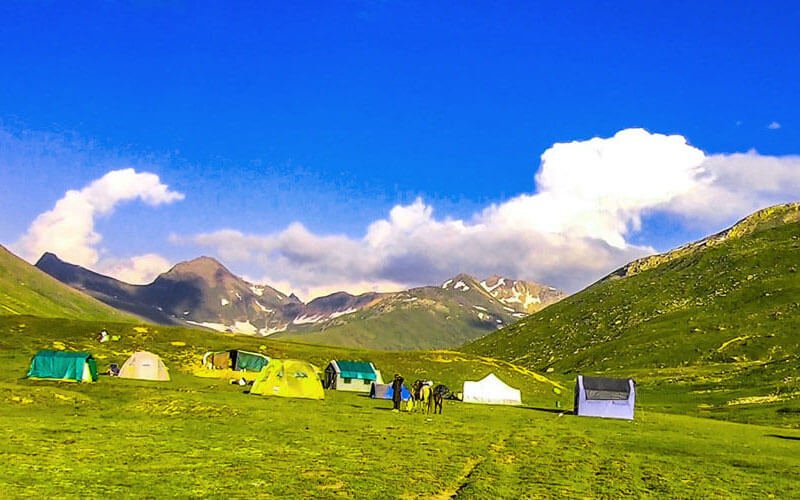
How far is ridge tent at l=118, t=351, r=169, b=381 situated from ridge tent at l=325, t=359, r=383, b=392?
20.7 meters

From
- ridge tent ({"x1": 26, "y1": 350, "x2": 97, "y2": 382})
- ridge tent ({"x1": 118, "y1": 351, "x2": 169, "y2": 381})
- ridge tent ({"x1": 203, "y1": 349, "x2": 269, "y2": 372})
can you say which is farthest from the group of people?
ridge tent ({"x1": 203, "y1": 349, "x2": 269, "y2": 372})

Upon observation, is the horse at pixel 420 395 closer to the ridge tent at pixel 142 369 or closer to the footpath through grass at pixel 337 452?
the footpath through grass at pixel 337 452

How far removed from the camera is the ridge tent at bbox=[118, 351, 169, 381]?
80688 mm

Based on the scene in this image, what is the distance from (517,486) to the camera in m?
27.7

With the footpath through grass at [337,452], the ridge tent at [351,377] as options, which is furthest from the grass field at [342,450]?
the ridge tent at [351,377]

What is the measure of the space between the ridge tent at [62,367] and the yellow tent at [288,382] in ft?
51.4

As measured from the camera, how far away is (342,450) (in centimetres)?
3634

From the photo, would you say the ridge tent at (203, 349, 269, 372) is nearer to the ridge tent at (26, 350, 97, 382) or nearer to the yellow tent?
the yellow tent

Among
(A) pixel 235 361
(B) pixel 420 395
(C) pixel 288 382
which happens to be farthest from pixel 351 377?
(B) pixel 420 395

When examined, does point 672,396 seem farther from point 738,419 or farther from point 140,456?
point 140,456

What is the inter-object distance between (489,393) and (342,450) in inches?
2099

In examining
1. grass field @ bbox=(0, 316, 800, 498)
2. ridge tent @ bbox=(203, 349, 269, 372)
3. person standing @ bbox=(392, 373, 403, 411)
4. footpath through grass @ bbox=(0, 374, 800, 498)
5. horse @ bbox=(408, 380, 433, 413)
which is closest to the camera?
footpath through grass @ bbox=(0, 374, 800, 498)

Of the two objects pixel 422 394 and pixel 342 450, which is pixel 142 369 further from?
pixel 342 450

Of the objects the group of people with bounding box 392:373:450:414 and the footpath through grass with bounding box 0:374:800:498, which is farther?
the group of people with bounding box 392:373:450:414
